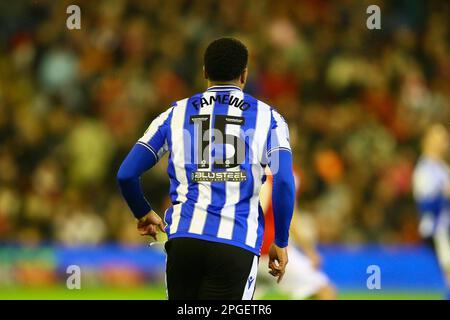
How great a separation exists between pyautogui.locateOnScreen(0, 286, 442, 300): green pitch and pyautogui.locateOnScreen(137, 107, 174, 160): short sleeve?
651 centimetres

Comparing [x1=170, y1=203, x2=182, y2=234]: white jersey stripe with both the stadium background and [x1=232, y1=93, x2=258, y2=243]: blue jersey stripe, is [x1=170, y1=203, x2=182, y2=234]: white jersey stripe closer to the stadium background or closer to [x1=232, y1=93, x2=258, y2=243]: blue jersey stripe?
[x1=232, y1=93, x2=258, y2=243]: blue jersey stripe

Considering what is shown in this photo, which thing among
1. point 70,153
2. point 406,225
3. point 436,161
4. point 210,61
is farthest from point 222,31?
point 210,61

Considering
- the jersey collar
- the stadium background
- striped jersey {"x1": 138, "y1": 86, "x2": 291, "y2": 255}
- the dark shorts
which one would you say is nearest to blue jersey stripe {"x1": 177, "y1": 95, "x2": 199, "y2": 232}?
striped jersey {"x1": 138, "y1": 86, "x2": 291, "y2": 255}

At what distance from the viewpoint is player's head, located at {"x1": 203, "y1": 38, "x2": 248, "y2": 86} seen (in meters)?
4.77

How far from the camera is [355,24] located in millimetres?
15289

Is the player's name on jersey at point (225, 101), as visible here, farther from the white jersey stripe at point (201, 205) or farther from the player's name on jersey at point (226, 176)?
the player's name on jersey at point (226, 176)

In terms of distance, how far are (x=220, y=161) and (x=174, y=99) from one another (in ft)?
32.2

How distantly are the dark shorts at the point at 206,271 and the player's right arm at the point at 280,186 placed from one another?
232 mm

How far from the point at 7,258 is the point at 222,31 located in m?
5.10

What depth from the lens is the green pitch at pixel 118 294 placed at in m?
11.3

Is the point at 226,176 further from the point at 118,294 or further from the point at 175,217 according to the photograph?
the point at 118,294

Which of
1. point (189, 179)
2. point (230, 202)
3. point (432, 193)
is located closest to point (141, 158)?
point (189, 179)

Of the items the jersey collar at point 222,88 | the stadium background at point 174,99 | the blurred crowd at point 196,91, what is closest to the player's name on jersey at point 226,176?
the jersey collar at point 222,88
